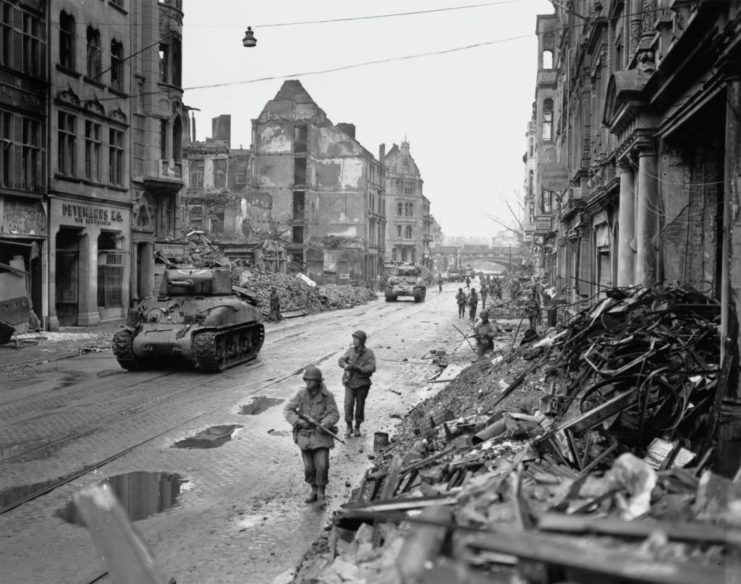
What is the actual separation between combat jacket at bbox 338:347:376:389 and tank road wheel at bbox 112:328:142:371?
7.24 metres

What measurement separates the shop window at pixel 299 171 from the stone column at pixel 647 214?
52.9 meters

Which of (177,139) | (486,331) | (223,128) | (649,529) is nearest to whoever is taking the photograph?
(649,529)

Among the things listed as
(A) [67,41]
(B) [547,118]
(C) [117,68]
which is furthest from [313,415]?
(B) [547,118]

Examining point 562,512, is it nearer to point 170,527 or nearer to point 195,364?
point 170,527

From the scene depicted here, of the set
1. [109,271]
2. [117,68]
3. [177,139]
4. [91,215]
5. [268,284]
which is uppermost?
[117,68]

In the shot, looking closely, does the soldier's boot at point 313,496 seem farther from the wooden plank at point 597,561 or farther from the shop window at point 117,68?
the shop window at point 117,68

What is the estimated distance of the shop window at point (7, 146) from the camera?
75.5ft

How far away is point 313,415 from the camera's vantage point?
854 cm

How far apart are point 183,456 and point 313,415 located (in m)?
2.21

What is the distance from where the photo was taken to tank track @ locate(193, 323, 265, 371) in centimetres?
1656

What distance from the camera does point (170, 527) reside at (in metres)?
7.24

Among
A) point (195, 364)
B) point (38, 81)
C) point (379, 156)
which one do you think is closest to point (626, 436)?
point (195, 364)

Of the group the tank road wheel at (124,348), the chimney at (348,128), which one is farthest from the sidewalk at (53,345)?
the chimney at (348,128)

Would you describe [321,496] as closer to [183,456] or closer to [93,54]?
[183,456]
